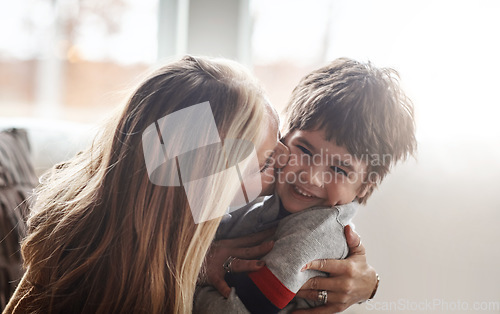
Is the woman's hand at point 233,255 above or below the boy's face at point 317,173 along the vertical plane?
below

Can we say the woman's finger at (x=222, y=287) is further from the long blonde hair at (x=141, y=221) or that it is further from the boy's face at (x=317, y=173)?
the boy's face at (x=317, y=173)

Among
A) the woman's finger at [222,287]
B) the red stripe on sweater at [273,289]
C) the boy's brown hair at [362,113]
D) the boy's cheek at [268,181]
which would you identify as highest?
the boy's brown hair at [362,113]

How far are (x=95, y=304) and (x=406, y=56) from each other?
89 cm

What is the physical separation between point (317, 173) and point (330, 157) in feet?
0.13

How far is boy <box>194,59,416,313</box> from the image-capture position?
845mm

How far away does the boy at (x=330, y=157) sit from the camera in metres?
0.84

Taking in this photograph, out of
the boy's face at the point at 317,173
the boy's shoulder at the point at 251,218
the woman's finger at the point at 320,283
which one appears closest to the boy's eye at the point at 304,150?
the boy's face at the point at 317,173

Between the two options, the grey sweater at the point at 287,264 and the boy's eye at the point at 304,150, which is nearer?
the grey sweater at the point at 287,264

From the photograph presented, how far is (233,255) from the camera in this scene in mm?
893

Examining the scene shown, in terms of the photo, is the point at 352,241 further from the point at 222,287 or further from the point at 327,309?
the point at 222,287

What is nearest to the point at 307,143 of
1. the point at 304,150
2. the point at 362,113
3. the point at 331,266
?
the point at 304,150

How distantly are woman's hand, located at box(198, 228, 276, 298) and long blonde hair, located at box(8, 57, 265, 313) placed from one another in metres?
0.07

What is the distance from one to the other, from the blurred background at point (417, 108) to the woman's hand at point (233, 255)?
9.9 inches

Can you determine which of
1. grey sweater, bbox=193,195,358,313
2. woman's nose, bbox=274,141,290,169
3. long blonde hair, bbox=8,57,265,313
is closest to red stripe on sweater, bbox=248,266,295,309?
grey sweater, bbox=193,195,358,313
